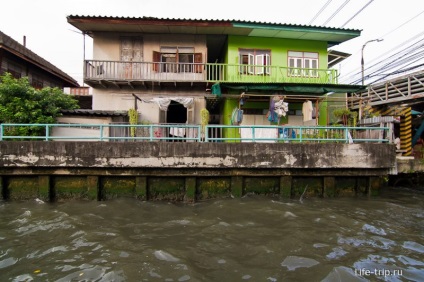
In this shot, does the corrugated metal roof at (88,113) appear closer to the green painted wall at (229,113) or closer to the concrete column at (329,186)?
the green painted wall at (229,113)

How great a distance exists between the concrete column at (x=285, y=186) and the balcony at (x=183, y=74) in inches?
263

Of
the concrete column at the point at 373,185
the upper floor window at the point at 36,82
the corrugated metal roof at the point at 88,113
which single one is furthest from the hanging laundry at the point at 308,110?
the upper floor window at the point at 36,82

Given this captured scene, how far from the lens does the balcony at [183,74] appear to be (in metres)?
13.2

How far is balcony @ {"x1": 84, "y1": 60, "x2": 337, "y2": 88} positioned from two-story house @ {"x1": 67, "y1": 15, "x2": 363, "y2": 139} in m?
0.05

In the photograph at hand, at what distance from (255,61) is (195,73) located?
12.4 feet

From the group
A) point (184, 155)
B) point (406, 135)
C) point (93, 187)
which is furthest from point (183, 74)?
point (406, 135)

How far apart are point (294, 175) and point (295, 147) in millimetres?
975

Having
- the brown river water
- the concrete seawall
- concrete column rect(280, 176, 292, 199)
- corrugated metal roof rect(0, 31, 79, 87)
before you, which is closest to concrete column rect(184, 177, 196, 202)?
the concrete seawall

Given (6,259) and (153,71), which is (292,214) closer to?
(6,259)

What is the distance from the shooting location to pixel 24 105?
36.0 ft

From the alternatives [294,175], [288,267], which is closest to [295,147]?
[294,175]

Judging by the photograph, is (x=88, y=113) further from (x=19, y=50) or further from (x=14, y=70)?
(x=19, y=50)

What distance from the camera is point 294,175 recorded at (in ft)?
26.5

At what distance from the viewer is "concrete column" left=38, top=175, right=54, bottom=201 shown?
24.9ft
